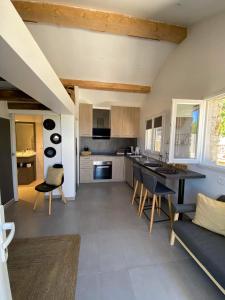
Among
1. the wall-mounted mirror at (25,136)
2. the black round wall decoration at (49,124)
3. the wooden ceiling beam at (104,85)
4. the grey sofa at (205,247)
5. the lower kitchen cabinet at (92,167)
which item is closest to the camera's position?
the grey sofa at (205,247)

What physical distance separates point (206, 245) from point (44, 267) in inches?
69.2

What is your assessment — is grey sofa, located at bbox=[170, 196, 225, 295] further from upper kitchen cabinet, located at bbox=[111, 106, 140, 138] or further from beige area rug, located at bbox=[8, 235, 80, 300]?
upper kitchen cabinet, located at bbox=[111, 106, 140, 138]

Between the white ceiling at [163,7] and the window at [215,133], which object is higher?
the white ceiling at [163,7]

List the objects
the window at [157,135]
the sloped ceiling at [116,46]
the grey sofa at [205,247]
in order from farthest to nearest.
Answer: the window at [157,135] < the sloped ceiling at [116,46] < the grey sofa at [205,247]

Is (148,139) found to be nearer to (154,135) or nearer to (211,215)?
(154,135)

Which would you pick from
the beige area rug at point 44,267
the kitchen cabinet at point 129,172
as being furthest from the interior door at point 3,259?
the kitchen cabinet at point 129,172

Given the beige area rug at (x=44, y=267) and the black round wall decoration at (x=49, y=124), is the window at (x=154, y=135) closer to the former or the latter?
the black round wall decoration at (x=49, y=124)

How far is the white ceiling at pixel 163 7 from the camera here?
2.04 m

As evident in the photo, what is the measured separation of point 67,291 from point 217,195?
2.20 meters

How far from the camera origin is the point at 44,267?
69.3 inches

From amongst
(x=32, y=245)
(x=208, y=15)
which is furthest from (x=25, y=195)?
(x=208, y=15)

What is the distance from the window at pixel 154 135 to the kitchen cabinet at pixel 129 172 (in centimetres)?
68

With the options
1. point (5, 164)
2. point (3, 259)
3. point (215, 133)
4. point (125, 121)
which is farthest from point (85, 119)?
point (3, 259)

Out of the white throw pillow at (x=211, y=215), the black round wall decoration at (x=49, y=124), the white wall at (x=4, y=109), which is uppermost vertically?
the white wall at (x=4, y=109)
